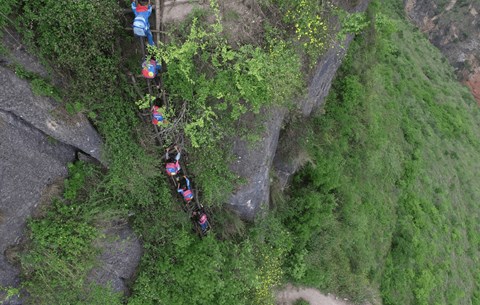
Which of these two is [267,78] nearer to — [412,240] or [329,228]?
[329,228]

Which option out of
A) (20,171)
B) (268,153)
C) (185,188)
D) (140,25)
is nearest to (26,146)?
(20,171)

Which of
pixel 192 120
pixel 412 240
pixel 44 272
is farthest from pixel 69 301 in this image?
pixel 412 240

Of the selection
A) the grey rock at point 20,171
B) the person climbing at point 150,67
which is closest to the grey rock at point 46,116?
the grey rock at point 20,171

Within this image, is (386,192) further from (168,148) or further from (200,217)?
(168,148)

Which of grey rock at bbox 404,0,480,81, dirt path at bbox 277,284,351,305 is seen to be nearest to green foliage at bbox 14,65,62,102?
dirt path at bbox 277,284,351,305

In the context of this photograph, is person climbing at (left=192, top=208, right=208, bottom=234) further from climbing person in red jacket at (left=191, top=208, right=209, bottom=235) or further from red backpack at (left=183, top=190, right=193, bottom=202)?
red backpack at (left=183, top=190, right=193, bottom=202)

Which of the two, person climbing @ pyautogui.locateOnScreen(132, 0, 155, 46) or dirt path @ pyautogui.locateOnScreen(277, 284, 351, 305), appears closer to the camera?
person climbing @ pyautogui.locateOnScreen(132, 0, 155, 46)

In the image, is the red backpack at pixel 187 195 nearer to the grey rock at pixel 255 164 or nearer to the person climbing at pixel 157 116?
the grey rock at pixel 255 164
